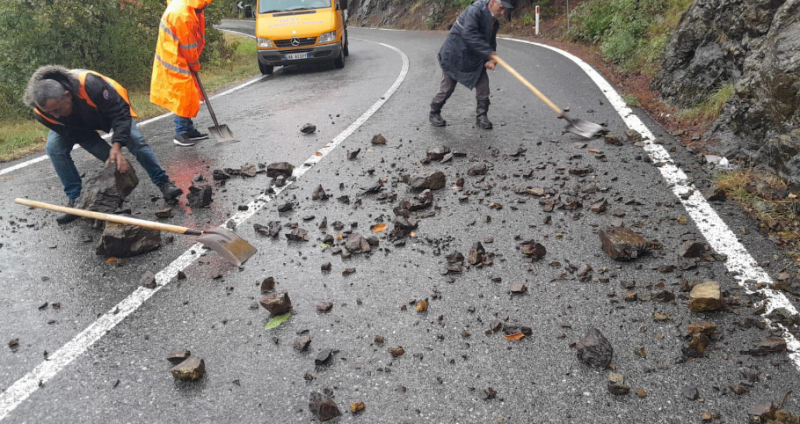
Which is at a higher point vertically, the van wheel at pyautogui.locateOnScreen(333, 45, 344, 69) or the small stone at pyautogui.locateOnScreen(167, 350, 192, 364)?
the van wheel at pyautogui.locateOnScreen(333, 45, 344, 69)

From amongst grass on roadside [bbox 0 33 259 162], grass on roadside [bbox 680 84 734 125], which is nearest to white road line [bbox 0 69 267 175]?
grass on roadside [bbox 0 33 259 162]

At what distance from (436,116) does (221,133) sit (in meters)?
2.89

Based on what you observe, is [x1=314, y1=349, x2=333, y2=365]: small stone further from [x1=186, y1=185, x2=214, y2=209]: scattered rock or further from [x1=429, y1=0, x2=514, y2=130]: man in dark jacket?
[x1=429, y1=0, x2=514, y2=130]: man in dark jacket

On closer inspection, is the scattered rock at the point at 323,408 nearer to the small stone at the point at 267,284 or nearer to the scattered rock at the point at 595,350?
the small stone at the point at 267,284

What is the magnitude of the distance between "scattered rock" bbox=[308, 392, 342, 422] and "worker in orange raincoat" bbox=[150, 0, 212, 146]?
16.5 feet

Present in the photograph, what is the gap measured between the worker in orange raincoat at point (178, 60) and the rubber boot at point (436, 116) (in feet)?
10.2

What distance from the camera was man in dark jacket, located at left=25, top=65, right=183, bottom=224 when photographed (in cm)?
386

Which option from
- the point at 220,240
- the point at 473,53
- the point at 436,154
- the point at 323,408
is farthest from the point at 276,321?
the point at 473,53

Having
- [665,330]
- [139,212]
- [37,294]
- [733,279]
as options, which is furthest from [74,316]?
[733,279]

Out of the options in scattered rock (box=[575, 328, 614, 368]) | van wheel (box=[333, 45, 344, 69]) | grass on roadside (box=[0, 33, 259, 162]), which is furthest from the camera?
van wheel (box=[333, 45, 344, 69])

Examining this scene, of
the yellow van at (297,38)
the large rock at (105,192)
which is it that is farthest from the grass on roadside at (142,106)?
the large rock at (105,192)

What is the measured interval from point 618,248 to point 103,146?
4.70 metres

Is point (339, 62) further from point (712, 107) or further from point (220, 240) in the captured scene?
point (220, 240)

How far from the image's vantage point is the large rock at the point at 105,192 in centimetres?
418
